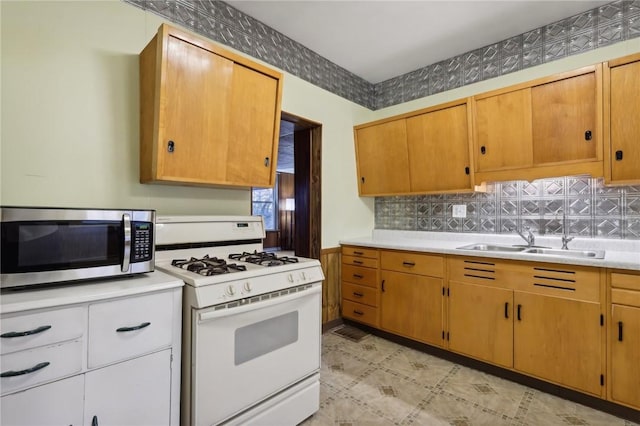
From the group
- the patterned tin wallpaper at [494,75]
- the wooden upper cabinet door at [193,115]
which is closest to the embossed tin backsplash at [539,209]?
the patterned tin wallpaper at [494,75]

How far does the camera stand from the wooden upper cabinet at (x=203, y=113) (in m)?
1.78

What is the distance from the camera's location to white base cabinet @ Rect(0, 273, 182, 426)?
105cm

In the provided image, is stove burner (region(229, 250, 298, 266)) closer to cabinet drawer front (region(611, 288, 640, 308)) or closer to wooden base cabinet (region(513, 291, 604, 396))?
wooden base cabinet (region(513, 291, 604, 396))

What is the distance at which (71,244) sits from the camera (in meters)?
1.32

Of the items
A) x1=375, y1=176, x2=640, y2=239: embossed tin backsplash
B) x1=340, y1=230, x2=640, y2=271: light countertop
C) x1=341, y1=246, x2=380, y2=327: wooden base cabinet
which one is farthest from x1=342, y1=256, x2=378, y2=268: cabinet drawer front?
x1=375, y1=176, x2=640, y2=239: embossed tin backsplash

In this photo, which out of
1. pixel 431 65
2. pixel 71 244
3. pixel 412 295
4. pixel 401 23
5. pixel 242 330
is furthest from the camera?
pixel 431 65

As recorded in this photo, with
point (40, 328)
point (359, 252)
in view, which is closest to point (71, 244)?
point (40, 328)

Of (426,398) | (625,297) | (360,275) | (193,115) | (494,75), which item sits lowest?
(426,398)

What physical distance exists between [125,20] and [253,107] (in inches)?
36.1

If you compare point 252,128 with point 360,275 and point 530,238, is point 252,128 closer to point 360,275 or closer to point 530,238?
point 360,275

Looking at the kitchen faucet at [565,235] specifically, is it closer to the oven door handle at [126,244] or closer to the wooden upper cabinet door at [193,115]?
the wooden upper cabinet door at [193,115]

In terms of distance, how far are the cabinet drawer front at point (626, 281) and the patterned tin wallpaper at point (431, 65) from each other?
6.06ft

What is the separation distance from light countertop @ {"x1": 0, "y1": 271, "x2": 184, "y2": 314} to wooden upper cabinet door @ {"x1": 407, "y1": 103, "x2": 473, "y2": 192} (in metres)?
2.49

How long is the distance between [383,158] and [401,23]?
4.19 ft
